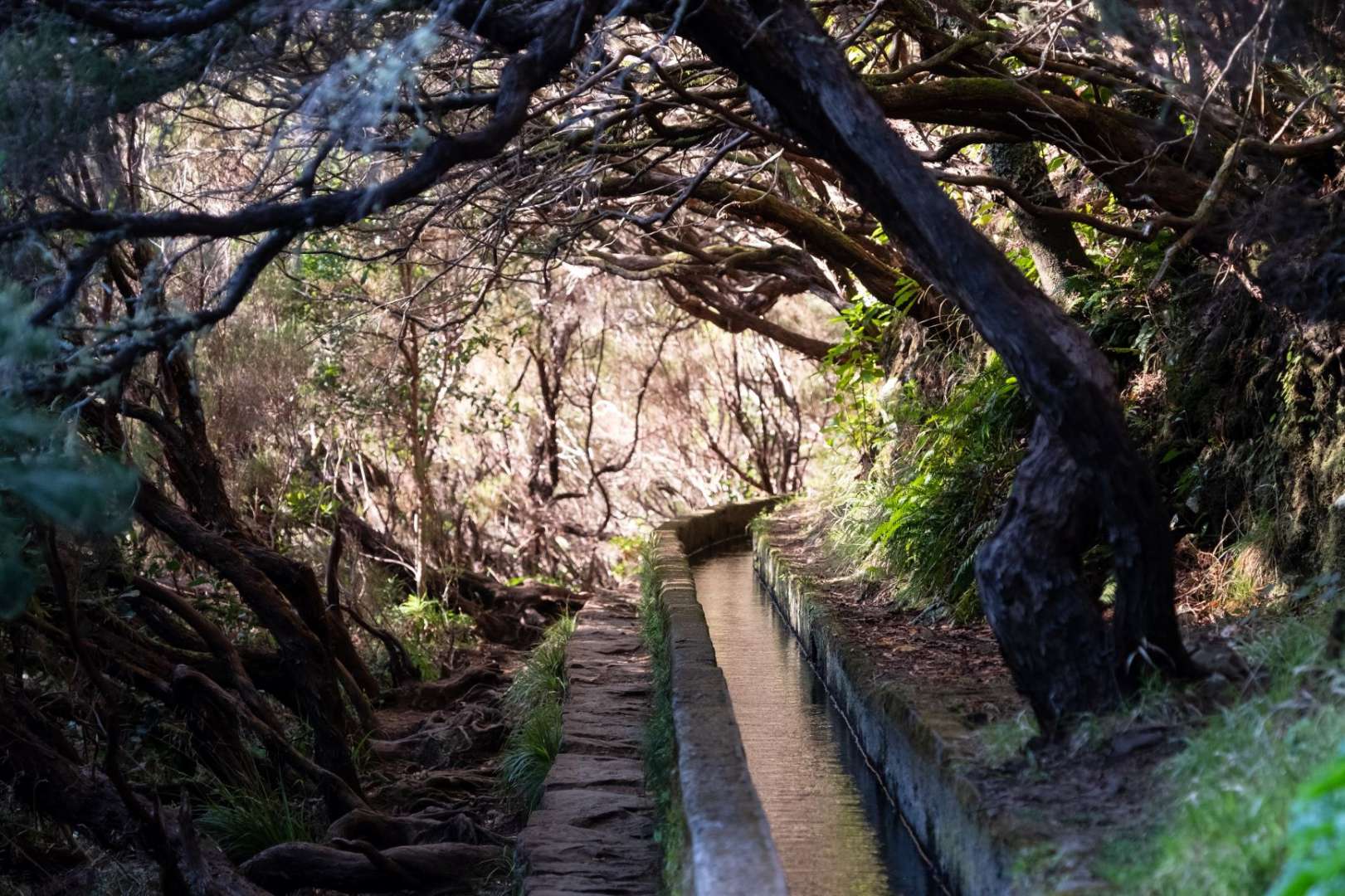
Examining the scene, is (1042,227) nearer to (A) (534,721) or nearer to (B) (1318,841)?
(A) (534,721)

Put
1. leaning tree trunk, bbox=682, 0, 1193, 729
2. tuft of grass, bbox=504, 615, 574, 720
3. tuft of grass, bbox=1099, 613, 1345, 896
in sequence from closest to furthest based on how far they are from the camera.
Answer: tuft of grass, bbox=1099, 613, 1345, 896 < leaning tree trunk, bbox=682, 0, 1193, 729 < tuft of grass, bbox=504, 615, 574, 720

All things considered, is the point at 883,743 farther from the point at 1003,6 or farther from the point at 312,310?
the point at 312,310

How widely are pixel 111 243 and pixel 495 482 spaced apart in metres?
14.8

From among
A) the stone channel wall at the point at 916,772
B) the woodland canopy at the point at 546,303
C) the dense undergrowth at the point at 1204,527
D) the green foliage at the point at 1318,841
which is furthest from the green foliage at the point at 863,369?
the green foliage at the point at 1318,841

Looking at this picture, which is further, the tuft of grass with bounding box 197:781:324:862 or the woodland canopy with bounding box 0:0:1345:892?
the tuft of grass with bounding box 197:781:324:862

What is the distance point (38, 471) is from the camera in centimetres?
482

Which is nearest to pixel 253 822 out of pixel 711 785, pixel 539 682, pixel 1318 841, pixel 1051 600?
pixel 539 682

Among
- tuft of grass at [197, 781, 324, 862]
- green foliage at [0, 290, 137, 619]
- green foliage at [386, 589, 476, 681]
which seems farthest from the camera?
green foliage at [386, 589, 476, 681]

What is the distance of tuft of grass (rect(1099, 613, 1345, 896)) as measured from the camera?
3.68 m

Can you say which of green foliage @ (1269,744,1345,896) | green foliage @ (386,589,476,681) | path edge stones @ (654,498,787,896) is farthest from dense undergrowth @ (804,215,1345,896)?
green foliage @ (386,589,476,681)

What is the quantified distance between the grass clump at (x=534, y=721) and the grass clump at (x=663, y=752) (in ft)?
2.40

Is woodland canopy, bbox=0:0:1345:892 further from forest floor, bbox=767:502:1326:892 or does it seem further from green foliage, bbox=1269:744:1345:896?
green foliage, bbox=1269:744:1345:896

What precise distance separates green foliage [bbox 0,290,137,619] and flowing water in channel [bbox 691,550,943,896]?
3.39m

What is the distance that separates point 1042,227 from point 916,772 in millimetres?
5250
